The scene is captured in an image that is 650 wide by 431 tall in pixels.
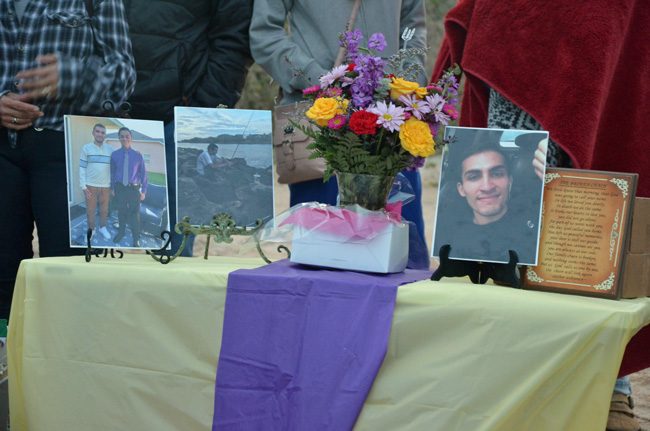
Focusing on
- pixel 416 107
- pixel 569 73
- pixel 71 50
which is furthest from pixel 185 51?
pixel 569 73

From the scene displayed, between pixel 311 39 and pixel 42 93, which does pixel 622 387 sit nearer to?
pixel 311 39

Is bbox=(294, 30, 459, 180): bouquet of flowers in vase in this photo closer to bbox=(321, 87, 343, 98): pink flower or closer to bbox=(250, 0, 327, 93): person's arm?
bbox=(321, 87, 343, 98): pink flower

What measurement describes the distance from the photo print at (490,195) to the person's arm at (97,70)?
127cm

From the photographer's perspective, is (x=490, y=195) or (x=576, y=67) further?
Answer: (x=576, y=67)

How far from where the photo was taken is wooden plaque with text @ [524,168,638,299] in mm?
2195

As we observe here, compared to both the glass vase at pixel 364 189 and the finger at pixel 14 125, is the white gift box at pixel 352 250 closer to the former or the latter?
the glass vase at pixel 364 189

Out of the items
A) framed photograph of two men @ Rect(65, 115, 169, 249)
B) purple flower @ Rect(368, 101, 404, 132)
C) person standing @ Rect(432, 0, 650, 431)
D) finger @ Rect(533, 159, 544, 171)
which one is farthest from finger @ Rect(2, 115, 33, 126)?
finger @ Rect(533, 159, 544, 171)

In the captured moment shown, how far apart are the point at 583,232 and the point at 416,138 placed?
1.52ft

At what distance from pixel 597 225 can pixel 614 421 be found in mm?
987

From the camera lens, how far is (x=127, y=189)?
266 cm

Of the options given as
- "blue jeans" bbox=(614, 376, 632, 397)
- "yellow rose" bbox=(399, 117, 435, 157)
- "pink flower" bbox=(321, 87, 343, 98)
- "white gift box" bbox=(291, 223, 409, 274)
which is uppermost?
"pink flower" bbox=(321, 87, 343, 98)

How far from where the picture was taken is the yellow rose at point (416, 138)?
229 centimetres

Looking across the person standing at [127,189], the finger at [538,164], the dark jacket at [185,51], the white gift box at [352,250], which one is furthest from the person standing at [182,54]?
the finger at [538,164]

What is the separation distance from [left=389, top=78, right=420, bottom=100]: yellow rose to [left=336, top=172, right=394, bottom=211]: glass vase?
0.22 metres
